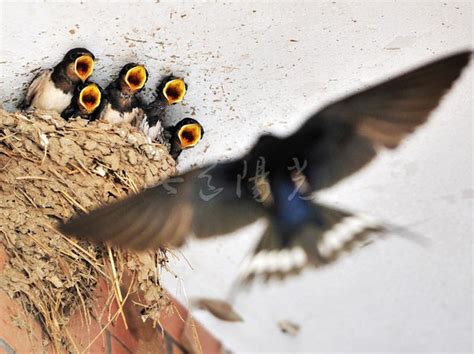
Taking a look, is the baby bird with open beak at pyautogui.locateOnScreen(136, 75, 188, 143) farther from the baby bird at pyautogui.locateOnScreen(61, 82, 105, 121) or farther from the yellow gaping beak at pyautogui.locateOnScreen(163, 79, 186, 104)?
the baby bird at pyautogui.locateOnScreen(61, 82, 105, 121)

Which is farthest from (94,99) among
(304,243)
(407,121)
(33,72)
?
(407,121)

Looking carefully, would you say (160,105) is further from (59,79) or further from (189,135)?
(59,79)

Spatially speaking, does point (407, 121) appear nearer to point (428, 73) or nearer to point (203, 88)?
point (428, 73)

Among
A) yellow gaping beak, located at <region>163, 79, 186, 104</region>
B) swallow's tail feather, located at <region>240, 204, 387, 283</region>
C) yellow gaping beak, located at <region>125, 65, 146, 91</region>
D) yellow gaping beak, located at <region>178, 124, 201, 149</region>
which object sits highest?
yellow gaping beak, located at <region>125, 65, 146, 91</region>

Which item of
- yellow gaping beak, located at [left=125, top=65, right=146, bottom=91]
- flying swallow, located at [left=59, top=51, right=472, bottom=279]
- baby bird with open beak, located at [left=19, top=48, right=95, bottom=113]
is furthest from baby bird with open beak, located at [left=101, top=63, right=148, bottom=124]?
flying swallow, located at [left=59, top=51, right=472, bottom=279]

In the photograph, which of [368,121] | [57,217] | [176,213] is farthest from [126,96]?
[368,121]
